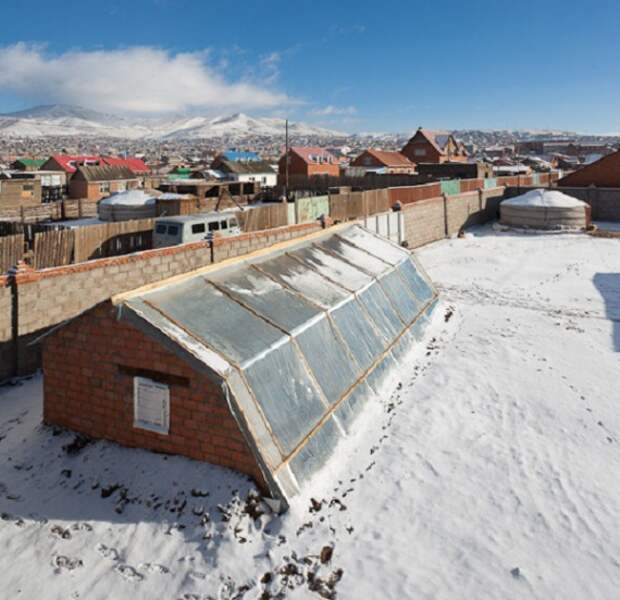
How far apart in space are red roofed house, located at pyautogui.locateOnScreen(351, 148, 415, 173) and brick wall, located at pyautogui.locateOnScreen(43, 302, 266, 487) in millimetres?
57453

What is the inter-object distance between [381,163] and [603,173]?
2946 centimetres

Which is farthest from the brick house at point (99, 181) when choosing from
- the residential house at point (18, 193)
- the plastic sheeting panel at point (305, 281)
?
the plastic sheeting panel at point (305, 281)

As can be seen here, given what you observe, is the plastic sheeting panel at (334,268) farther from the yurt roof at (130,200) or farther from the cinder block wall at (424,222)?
the yurt roof at (130,200)

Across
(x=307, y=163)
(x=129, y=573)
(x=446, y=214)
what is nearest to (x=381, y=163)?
(x=307, y=163)

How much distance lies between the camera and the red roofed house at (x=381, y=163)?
6403cm

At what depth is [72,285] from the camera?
1109cm

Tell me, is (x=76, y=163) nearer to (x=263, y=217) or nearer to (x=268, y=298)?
(x=263, y=217)

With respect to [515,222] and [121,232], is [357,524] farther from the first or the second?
[515,222]

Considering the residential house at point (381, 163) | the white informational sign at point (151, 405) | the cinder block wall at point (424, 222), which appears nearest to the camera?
the white informational sign at point (151, 405)

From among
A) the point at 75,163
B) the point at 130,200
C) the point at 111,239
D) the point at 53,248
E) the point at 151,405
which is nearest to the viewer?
the point at 151,405

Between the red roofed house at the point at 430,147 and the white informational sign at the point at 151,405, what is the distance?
237ft

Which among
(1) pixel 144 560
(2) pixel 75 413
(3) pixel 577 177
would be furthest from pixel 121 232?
(3) pixel 577 177

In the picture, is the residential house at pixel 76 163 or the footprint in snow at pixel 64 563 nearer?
the footprint in snow at pixel 64 563

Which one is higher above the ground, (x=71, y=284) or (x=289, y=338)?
(x=71, y=284)
